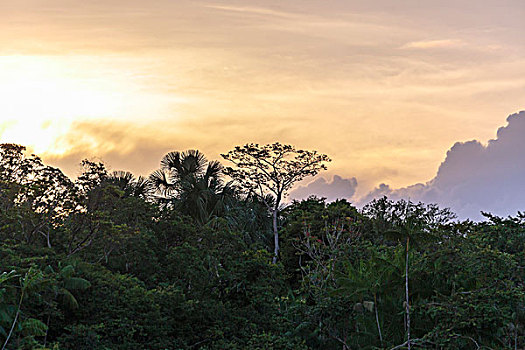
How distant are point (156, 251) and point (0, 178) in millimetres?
5642

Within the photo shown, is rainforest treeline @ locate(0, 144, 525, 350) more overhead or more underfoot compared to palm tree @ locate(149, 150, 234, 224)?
more underfoot

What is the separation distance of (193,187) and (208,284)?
12.4 m

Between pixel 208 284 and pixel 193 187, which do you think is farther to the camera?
pixel 193 187

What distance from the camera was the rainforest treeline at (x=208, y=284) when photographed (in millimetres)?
14102

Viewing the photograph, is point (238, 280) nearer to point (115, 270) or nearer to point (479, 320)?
point (115, 270)

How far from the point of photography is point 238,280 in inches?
656

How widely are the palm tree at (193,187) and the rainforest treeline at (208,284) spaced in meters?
7.81

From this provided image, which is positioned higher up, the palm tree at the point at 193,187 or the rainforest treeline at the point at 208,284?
the palm tree at the point at 193,187

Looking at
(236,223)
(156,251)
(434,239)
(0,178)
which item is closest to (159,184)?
(236,223)

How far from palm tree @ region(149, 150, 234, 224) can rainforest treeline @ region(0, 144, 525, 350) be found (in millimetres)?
7808

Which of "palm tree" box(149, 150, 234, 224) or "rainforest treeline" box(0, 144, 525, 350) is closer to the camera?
"rainforest treeline" box(0, 144, 525, 350)

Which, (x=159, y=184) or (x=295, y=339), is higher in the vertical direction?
(x=159, y=184)

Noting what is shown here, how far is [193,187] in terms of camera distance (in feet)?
97.0

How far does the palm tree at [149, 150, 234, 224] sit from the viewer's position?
2908 centimetres
